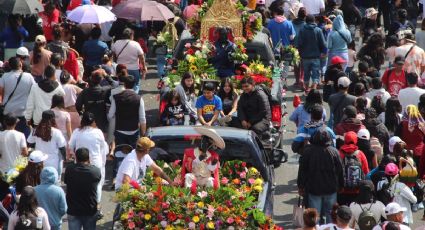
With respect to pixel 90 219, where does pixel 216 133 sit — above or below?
above

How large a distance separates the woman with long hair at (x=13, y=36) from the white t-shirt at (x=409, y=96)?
288 inches

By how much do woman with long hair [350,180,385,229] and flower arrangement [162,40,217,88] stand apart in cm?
594

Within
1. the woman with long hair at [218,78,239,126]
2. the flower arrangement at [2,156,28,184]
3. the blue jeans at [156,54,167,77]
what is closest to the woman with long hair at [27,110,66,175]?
the flower arrangement at [2,156,28,184]

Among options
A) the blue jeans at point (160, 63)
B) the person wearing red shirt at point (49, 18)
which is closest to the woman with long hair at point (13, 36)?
the person wearing red shirt at point (49, 18)

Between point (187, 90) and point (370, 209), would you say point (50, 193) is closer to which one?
point (370, 209)

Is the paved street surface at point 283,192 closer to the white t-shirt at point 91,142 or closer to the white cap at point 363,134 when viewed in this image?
the white t-shirt at point 91,142

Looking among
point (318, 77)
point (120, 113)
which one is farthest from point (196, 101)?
point (318, 77)

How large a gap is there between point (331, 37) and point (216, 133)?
9629mm

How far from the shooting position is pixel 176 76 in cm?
2094

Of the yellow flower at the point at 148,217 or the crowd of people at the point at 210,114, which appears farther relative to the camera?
the crowd of people at the point at 210,114

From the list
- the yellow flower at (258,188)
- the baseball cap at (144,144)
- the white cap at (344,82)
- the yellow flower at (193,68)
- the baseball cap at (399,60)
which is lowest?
the yellow flower at (258,188)

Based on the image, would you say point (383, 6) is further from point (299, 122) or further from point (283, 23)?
point (299, 122)

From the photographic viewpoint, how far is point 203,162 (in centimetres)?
1488

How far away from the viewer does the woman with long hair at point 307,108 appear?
1838 centimetres
